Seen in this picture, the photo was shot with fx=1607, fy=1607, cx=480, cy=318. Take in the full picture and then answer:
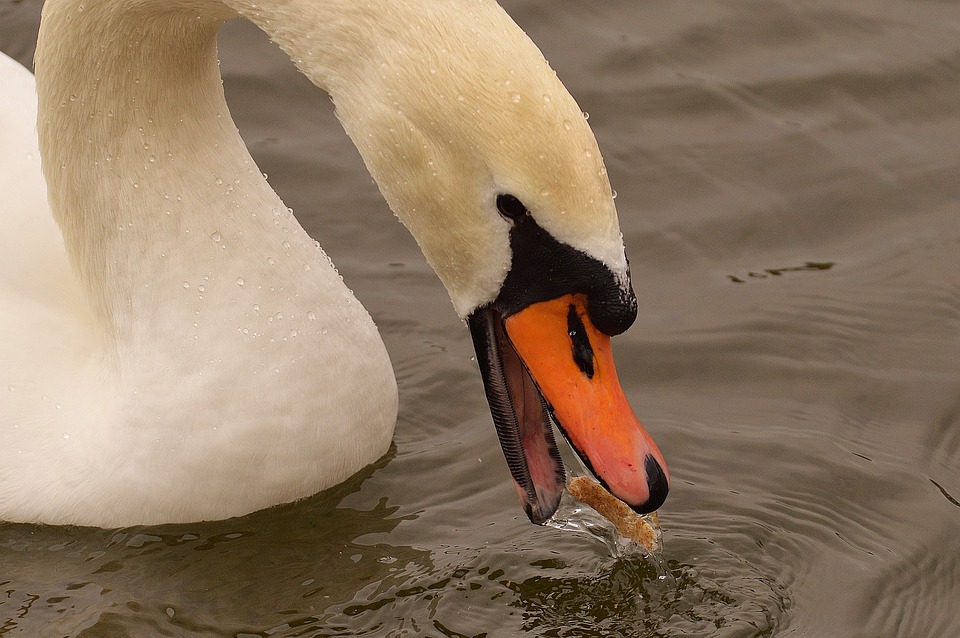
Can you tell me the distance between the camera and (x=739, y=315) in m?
5.93

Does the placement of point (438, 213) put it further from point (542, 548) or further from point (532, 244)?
point (542, 548)

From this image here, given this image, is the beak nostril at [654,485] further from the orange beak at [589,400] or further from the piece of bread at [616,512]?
the piece of bread at [616,512]

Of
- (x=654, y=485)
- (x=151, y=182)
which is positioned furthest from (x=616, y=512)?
(x=151, y=182)

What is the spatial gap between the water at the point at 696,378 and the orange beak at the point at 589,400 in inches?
27.9

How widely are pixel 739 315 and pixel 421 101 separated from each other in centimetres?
270

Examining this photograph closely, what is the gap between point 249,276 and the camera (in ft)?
14.7

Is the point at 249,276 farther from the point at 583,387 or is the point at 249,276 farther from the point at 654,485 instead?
the point at 654,485

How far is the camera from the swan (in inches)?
140

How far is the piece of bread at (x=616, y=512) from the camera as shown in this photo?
14.6ft

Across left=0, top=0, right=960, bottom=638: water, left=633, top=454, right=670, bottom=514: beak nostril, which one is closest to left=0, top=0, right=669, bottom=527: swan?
left=633, top=454, right=670, bottom=514: beak nostril

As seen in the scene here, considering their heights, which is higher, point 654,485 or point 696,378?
point 654,485

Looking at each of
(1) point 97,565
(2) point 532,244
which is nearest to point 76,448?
(1) point 97,565

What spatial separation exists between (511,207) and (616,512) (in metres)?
1.21

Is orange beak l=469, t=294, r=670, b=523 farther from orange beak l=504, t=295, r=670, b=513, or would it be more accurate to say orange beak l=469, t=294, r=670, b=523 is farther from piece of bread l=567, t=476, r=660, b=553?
piece of bread l=567, t=476, r=660, b=553
